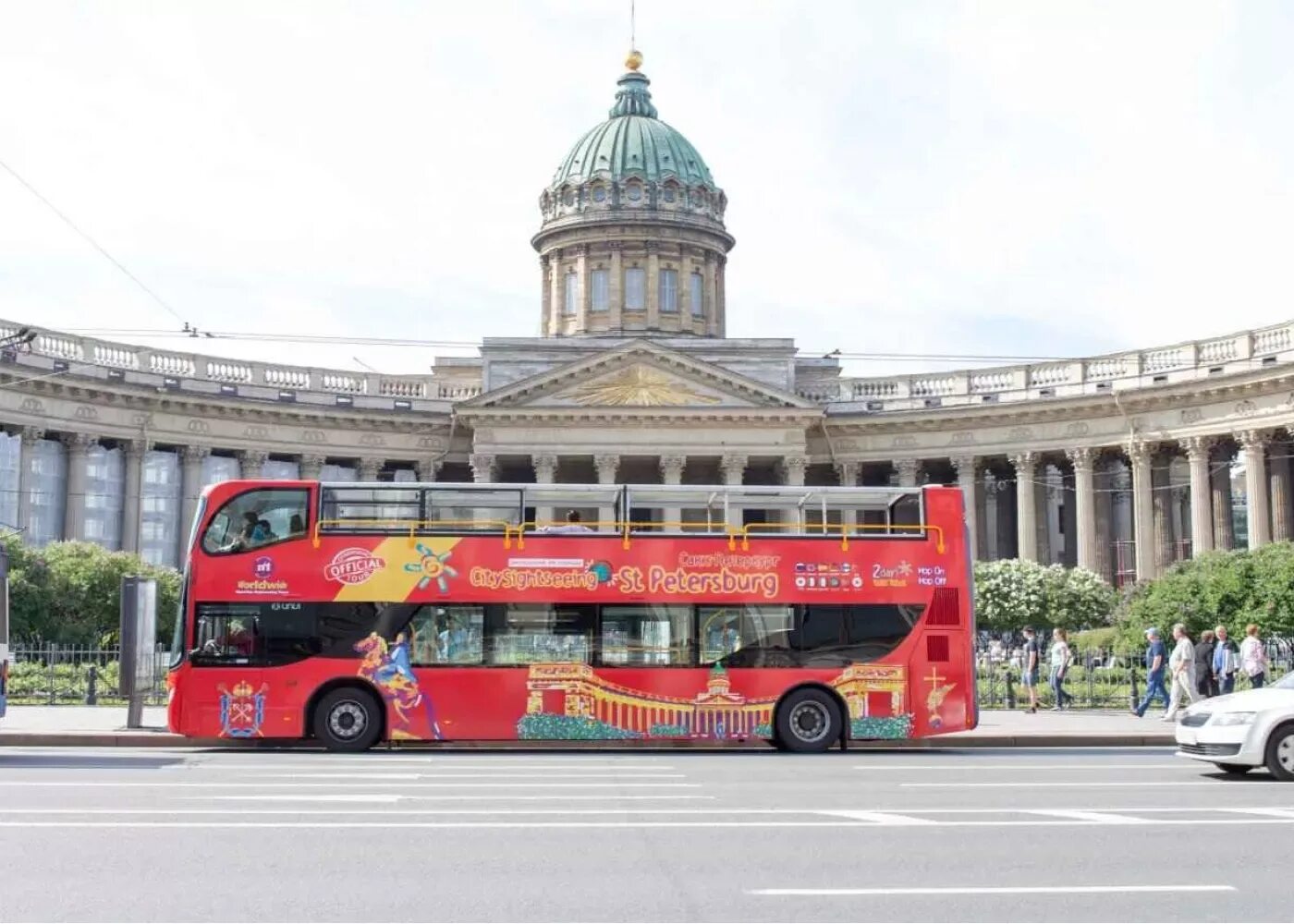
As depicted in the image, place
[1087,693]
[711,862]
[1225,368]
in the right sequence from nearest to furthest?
[711,862]
[1087,693]
[1225,368]

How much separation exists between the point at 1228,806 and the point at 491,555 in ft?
44.3

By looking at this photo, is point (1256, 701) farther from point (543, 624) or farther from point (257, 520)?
point (257, 520)

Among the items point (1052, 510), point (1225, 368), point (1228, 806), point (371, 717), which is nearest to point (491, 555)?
point (371, 717)

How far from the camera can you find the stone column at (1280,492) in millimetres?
67688

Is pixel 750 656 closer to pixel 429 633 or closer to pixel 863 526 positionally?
pixel 863 526

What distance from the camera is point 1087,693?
125ft

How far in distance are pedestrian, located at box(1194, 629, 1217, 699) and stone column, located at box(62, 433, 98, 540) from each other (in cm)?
4713

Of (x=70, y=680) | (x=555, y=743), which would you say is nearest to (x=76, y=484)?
(x=70, y=680)

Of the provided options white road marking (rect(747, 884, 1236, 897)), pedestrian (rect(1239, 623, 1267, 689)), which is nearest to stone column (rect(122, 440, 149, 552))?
pedestrian (rect(1239, 623, 1267, 689))

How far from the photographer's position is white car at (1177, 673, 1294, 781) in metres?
20.4

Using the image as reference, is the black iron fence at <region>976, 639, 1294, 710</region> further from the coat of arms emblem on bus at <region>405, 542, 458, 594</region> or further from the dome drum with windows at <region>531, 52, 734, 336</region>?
the dome drum with windows at <region>531, 52, 734, 336</region>

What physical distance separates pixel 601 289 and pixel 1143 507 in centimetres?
3734

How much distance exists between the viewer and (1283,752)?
20.5 meters

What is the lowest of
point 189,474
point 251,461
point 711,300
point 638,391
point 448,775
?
point 448,775
